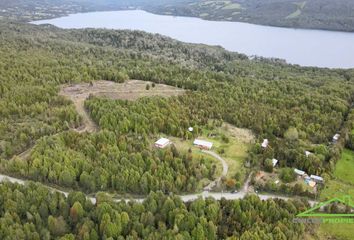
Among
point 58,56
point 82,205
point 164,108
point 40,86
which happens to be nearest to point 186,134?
point 164,108

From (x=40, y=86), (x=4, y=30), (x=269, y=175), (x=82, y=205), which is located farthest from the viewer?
(x=4, y=30)

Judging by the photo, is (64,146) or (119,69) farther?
(119,69)

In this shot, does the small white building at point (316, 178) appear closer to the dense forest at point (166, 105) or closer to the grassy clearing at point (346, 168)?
the dense forest at point (166, 105)

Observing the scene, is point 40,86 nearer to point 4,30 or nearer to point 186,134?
point 186,134

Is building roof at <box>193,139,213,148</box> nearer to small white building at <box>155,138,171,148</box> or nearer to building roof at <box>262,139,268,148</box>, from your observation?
small white building at <box>155,138,171,148</box>

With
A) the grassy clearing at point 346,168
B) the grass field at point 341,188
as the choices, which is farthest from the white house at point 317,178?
the grassy clearing at point 346,168

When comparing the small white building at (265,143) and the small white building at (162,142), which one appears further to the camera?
the small white building at (265,143)
